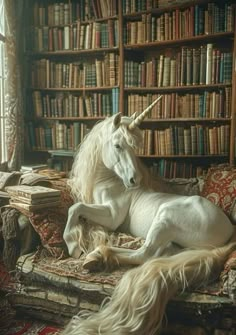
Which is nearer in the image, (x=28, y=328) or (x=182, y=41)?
(x=28, y=328)

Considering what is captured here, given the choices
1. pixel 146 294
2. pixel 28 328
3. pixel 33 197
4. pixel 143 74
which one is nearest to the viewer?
pixel 146 294

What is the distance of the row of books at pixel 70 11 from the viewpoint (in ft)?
10.0

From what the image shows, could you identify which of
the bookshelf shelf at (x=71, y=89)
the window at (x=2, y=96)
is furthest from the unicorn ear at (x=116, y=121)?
the window at (x=2, y=96)

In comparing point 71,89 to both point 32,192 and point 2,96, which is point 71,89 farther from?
point 32,192

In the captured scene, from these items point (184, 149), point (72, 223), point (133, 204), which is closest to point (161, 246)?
point (133, 204)

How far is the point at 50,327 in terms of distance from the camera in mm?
1905

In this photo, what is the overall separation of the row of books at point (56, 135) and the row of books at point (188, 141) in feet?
2.06

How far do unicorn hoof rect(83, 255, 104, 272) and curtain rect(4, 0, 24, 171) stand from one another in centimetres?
178

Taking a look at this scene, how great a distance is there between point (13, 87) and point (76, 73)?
580mm

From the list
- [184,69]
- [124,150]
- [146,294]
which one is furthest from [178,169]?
[146,294]

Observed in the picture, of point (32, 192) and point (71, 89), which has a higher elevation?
point (71, 89)

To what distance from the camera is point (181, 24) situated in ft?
9.27

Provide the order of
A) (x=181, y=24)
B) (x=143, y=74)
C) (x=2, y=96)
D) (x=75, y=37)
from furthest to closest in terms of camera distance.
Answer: (x=2, y=96)
(x=75, y=37)
(x=143, y=74)
(x=181, y=24)

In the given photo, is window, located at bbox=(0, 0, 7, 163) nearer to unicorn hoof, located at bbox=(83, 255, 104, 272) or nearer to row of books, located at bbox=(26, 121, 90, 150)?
row of books, located at bbox=(26, 121, 90, 150)
